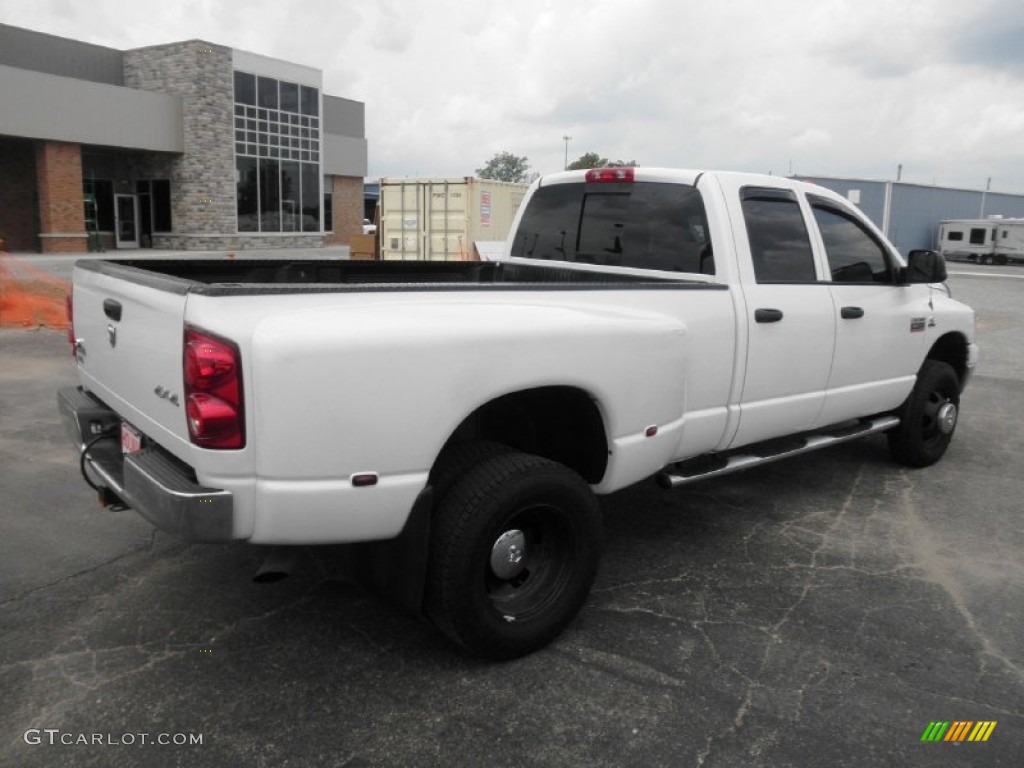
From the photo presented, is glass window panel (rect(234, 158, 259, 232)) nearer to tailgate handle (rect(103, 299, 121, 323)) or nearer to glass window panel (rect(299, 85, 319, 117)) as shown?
glass window panel (rect(299, 85, 319, 117))

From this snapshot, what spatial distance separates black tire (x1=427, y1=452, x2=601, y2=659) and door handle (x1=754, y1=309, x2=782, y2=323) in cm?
144

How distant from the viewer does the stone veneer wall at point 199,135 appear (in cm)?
3138

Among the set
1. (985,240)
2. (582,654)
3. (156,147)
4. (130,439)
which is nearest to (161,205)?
(156,147)

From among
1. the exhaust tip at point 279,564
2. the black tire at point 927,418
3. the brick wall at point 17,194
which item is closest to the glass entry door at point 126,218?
the brick wall at point 17,194

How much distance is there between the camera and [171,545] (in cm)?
428

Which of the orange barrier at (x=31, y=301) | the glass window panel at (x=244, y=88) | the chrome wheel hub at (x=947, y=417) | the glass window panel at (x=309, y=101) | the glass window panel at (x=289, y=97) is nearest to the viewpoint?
the chrome wheel hub at (x=947, y=417)

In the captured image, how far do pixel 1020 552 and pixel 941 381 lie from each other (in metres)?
1.56

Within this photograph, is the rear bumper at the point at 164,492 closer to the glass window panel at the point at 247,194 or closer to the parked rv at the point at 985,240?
the glass window panel at the point at 247,194

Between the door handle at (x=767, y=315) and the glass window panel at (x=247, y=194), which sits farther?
the glass window panel at (x=247, y=194)

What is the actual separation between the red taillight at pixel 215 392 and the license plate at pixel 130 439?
69 centimetres

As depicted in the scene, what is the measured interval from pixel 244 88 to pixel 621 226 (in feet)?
106

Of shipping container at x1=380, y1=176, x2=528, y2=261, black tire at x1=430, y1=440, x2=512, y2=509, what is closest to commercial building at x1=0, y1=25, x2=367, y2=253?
shipping container at x1=380, y1=176, x2=528, y2=261

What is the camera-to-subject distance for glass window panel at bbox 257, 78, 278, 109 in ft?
110

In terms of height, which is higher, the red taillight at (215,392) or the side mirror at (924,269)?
the side mirror at (924,269)
